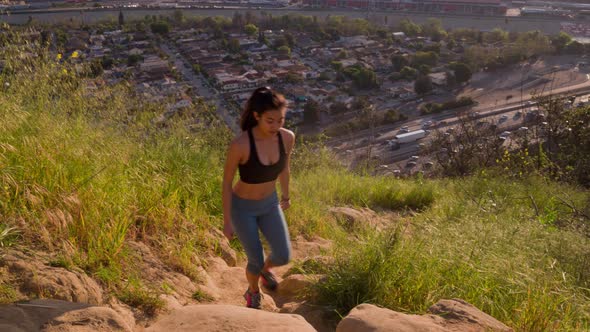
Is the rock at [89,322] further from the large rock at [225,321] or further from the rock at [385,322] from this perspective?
the rock at [385,322]

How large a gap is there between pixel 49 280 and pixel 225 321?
2.64 ft

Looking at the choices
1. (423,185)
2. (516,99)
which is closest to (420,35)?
(516,99)

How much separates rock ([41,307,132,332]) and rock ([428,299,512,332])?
4.44 feet

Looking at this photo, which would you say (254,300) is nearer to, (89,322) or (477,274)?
(89,322)

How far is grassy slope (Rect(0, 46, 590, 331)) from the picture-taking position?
2504mm

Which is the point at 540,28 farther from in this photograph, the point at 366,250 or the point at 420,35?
the point at 366,250

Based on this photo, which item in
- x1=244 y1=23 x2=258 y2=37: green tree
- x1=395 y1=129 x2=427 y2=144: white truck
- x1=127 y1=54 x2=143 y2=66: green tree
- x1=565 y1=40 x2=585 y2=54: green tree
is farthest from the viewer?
x1=244 y1=23 x2=258 y2=37: green tree

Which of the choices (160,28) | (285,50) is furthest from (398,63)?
(160,28)

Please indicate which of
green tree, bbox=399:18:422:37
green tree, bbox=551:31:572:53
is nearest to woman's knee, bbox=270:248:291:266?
green tree, bbox=551:31:572:53

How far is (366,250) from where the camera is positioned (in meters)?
2.72

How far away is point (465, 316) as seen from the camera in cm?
223

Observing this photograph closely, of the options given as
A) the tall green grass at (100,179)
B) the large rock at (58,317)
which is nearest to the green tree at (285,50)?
the tall green grass at (100,179)

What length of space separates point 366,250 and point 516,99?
1739 centimetres

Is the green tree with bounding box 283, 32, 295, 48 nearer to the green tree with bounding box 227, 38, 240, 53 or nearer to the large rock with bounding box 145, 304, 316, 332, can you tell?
the green tree with bounding box 227, 38, 240, 53
